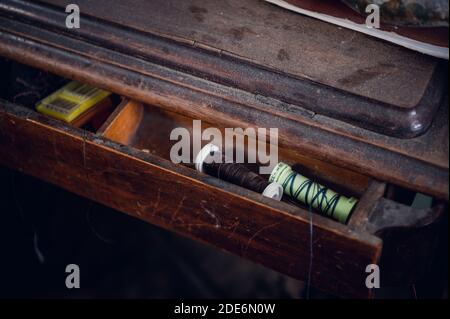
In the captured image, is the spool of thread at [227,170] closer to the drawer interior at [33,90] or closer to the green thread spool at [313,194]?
the green thread spool at [313,194]

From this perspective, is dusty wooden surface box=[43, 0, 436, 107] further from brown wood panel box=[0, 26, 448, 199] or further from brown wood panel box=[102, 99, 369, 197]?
brown wood panel box=[102, 99, 369, 197]

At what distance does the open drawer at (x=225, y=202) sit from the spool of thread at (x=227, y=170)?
9 centimetres

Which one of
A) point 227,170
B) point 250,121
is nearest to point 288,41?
point 250,121

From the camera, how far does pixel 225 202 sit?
1144 millimetres

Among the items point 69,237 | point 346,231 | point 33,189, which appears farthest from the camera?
point 69,237

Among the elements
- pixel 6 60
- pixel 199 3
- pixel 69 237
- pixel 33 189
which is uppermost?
pixel 199 3

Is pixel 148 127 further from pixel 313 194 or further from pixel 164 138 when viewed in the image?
pixel 313 194

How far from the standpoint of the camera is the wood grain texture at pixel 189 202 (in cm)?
108

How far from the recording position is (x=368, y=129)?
1.16 meters

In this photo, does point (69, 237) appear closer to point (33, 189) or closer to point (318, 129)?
point (33, 189)

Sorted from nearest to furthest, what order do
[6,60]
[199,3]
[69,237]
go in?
1. [199,3]
2. [6,60]
3. [69,237]

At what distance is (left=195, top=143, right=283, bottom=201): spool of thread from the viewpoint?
4.02 feet

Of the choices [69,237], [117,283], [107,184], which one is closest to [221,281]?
[117,283]

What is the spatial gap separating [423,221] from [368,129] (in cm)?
25
